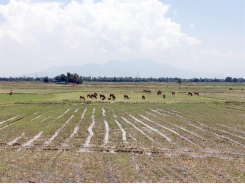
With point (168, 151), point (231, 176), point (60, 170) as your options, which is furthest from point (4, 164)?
point (231, 176)

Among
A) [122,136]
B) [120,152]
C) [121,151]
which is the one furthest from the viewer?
[122,136]

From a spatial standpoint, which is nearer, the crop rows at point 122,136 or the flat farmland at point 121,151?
the flat farmland at point 121,151

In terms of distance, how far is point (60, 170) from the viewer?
1166cm

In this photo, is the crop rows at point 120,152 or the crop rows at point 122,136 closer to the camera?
the crop rows at point 120,152

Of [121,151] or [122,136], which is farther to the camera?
[122,136]

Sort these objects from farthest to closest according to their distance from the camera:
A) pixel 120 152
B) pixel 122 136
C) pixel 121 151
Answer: pixel 122 136 < pixel 121 151 < pixel 120 152

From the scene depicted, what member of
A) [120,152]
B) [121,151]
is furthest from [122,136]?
[120,152]

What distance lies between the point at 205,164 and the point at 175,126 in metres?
10.3

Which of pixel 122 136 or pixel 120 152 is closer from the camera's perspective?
pixel 120 152

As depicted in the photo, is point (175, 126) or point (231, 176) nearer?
point (231, 176)

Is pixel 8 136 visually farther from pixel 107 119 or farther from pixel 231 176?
pixel 231 176

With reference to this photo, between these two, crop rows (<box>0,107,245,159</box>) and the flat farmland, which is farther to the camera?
crop rows (<box>0,107,245,159</box>)

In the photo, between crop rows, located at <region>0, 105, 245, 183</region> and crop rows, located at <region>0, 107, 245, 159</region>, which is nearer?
crop rows, located at <region>0, 105, 245, 183</region>

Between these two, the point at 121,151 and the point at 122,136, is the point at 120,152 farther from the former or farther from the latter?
the point at 122,136
